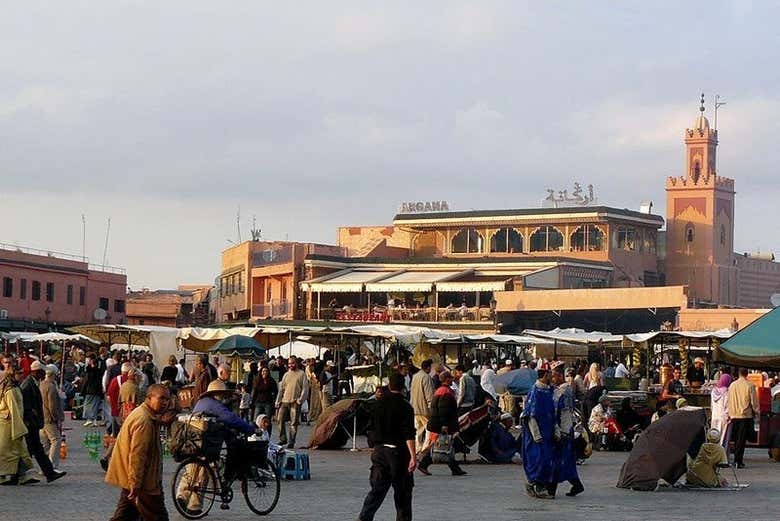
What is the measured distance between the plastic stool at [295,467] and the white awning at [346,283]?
57.7 metres

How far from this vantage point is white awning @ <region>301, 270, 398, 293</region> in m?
78.1

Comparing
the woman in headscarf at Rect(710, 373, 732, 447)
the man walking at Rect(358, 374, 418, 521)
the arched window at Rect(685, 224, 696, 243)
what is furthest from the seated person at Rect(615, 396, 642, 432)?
the arched window at Rect(685, 224, 696, 243)

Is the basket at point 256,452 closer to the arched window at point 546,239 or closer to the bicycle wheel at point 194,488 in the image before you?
the bicycle wheel at point 194,488

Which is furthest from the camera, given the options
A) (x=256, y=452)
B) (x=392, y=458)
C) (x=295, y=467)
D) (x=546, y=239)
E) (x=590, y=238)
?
(x=546, y=239)

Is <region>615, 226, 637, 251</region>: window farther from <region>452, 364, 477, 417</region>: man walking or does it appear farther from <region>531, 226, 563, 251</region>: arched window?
<region>452, 364, 477, 417</region>: man walking

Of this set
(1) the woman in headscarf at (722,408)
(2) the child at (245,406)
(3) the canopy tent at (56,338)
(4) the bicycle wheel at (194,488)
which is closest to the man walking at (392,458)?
(4) the bicycle wheel at (194,488)

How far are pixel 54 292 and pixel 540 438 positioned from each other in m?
67.1

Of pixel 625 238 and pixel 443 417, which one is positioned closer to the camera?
pixel 443 417

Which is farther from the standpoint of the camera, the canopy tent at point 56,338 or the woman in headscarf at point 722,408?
the canopy tent at point 56,338

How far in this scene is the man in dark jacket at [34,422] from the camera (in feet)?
61.0

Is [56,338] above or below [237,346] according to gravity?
above

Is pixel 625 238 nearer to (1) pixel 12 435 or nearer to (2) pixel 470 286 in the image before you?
(2) pixel 470 286

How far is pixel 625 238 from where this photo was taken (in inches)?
3324

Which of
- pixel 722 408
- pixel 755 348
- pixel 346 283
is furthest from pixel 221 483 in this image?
pixel 346 283
